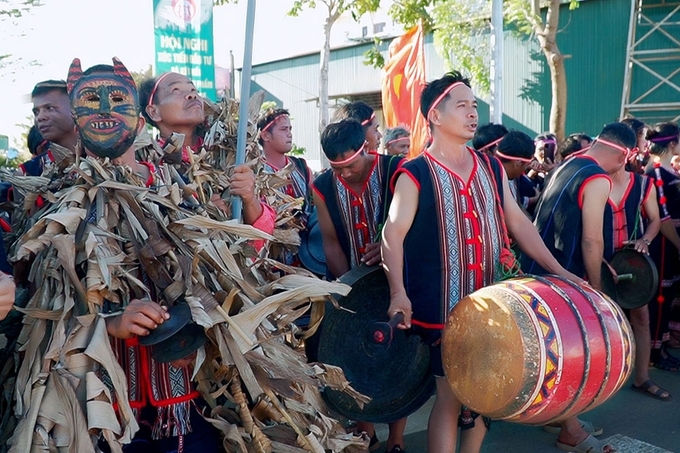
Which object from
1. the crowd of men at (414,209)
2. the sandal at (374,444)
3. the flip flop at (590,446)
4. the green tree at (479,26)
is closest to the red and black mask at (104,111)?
the crowd of men at (414,209)

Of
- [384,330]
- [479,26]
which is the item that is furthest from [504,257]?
[479,26]

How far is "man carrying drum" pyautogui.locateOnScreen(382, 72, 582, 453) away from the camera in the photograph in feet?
10.6

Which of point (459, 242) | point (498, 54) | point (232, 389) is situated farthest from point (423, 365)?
point (498, 54)

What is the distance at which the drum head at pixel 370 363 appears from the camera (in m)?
3.32

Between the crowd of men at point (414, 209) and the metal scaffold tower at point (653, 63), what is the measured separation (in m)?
11.1

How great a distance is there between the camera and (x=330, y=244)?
409 centimetres

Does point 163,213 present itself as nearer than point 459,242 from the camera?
Yes

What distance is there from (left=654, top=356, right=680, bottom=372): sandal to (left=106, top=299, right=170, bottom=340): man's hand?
4704 millimetres

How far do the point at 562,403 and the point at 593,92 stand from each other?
1509 cm

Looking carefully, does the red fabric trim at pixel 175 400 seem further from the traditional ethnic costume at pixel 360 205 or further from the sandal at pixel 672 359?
the sandal at pixel 672 359

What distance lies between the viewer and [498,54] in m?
10.2

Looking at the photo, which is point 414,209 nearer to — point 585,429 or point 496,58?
point 585,429

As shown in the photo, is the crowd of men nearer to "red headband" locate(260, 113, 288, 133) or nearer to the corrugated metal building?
"red headband" locate(260, 113, 288, 133)

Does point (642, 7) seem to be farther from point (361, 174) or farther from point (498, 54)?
point (361, 174)
